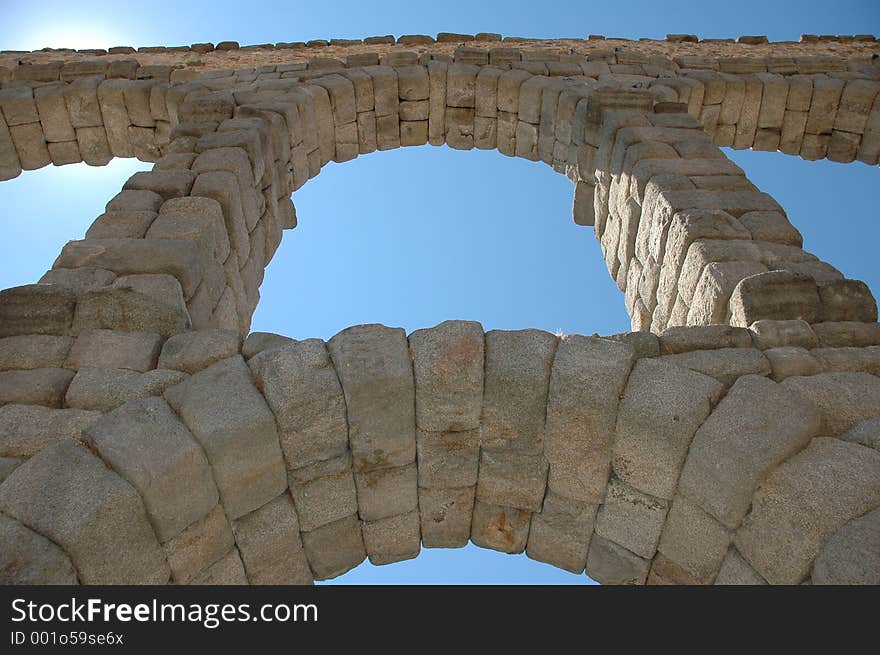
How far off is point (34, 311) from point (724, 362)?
3387mm

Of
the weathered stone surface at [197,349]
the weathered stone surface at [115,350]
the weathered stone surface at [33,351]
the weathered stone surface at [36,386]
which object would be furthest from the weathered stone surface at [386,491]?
the weathered stone surface at [33,351]

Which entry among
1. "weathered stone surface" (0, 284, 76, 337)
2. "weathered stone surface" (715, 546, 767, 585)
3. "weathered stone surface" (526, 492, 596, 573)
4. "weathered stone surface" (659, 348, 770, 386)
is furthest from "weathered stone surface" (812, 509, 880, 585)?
"weathered stone surface" (0, 284, 76, 337)

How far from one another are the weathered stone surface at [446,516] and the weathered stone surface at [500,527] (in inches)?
1.8

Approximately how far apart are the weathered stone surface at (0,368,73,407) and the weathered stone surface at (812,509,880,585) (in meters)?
3.23

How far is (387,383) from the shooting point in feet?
11.3

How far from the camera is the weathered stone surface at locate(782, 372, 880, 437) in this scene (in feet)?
10.7

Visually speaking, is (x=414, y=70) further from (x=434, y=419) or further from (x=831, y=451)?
(x=831, y=451)

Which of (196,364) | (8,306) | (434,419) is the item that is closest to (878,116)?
(434,419)

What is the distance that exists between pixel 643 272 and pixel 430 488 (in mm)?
2591

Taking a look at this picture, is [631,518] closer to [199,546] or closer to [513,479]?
[513,479]

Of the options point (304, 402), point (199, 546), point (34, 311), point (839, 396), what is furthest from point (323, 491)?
point (839, 396)

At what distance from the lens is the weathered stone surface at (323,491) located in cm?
355

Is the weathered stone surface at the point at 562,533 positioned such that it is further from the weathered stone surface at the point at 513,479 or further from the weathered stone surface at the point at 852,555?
the weathered stone surface at the point at 852,555

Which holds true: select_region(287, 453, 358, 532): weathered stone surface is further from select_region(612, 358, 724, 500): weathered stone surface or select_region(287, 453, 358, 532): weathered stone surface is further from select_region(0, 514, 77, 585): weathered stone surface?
select_region(612, 358, 724, 500): weathered stone surface
